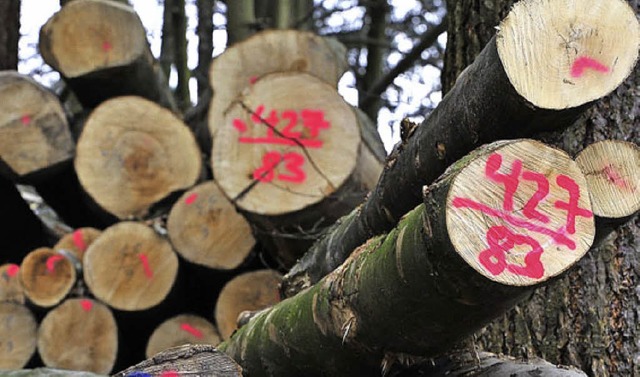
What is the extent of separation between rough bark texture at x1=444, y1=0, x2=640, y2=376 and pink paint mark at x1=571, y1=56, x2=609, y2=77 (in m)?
0.90

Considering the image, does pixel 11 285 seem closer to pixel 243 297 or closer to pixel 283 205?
pixel 243 297

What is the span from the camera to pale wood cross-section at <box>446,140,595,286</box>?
5.30ft

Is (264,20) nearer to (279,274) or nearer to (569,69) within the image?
(279,274)

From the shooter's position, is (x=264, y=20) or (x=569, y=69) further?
(x=264, y=20)

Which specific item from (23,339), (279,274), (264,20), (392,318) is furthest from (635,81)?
(264,20)

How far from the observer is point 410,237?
70.7 inches

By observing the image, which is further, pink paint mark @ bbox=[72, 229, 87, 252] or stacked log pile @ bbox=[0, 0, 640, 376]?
pink paint mark @ bbox=[72, 229, 87, 252]

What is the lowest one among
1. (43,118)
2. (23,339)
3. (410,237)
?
(23,339)

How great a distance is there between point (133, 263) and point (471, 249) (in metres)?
3.13

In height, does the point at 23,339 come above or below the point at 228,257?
below

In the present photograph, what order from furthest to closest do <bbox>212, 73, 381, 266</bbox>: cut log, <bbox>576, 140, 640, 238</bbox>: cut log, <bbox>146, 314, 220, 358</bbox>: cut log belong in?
<bbox>146, 314, 220, 358</bbox>: cut log < <bbox>212, 73, 381, 266</bbox>: cut log < <bbox>576, 140, 640, 238</bbox>: cut log

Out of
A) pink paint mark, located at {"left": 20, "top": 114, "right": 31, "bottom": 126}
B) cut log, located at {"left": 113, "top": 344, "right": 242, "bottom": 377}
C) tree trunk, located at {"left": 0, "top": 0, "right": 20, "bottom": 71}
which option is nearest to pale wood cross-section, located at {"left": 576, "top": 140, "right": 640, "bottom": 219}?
cut log, located at {"left": 113, "top": 344, "right": 242, "bottom": 377}

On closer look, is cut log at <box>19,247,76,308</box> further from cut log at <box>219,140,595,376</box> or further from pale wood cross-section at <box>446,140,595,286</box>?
pale wood cross-section at <box>446,140,595,286</box>

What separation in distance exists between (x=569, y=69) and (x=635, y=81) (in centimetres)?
114
